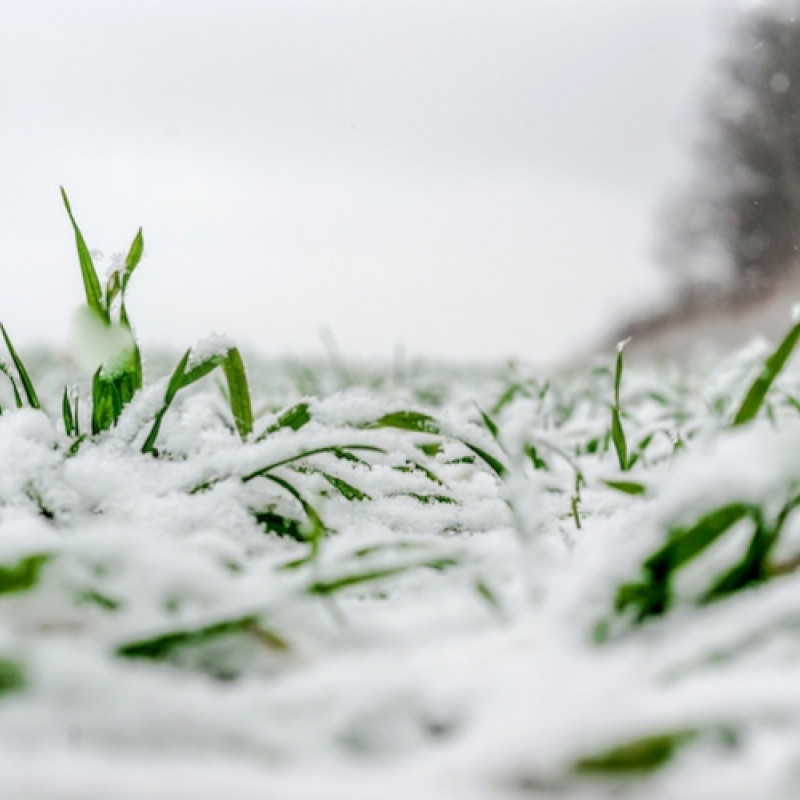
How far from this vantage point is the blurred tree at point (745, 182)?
1077 cm

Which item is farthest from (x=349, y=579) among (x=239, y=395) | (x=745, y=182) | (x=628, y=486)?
(x=745, y=182)

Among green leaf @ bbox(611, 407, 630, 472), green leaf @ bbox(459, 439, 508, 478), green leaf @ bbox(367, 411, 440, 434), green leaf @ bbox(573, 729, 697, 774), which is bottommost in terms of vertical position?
green leaf @ bbox(611, 407, 630, 472)

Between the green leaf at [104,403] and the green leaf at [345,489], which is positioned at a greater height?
the green leaf at [104,403]

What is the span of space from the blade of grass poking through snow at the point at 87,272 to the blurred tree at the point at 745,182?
32.8ft

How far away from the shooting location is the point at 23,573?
1.10ft

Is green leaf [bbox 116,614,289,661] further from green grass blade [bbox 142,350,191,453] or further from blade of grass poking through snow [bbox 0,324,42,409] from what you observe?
blade of grass poking through snow [bbox 0,324,42,409]

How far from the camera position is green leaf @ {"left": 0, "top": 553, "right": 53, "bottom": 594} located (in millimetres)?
332

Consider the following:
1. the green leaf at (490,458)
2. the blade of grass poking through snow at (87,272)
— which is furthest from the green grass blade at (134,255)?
the green leaf at (490,458)

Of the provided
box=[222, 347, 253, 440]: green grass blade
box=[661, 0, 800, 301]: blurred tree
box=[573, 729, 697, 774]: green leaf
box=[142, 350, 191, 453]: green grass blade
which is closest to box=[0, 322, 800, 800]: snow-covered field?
box=[573, 729, 697, 774]: green leaf

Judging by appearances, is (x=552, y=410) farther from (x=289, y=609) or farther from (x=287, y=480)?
(x=289, y=609)

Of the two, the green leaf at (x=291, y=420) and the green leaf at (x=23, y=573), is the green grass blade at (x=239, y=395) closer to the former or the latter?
the green leaf at (x=291, y=420)

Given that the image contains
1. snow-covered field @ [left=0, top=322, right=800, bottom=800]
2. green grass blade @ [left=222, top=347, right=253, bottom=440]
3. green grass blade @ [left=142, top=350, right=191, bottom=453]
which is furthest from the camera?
green grass blade @ [left=222, top=347, right=253, bottom=440]

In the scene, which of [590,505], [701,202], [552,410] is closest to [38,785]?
[590,505]

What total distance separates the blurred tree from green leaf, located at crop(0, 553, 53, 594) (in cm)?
1026
